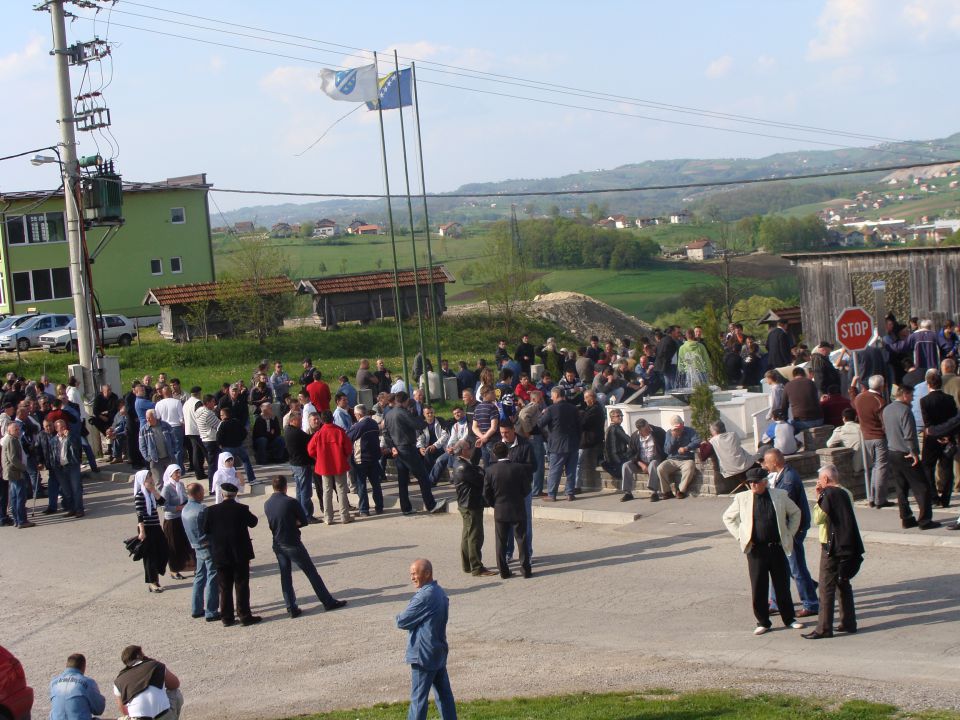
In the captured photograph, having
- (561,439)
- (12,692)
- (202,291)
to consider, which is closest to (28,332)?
(202,291)

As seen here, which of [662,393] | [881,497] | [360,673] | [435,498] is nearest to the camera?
[360,673]

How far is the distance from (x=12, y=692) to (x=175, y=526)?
5110mm

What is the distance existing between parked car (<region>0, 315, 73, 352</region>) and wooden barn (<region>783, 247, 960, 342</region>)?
2917cm

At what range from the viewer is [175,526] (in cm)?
1412

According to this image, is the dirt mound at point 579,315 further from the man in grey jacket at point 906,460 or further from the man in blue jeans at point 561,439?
the man in grey jacket at point 906,460

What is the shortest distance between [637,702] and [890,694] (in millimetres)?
1843

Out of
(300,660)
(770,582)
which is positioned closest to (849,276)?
(770,582)

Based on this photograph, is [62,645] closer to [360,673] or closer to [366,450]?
[360,673]

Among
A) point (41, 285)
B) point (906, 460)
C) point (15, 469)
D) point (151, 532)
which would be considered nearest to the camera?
point (906, 460)

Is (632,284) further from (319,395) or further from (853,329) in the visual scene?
(853,329)

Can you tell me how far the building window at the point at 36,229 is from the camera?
54812 mm

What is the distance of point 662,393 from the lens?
2339 cm

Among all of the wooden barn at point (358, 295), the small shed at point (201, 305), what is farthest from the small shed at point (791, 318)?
the small shed at point (201, 305)

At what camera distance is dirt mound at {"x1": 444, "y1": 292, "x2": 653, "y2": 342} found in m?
62.5
